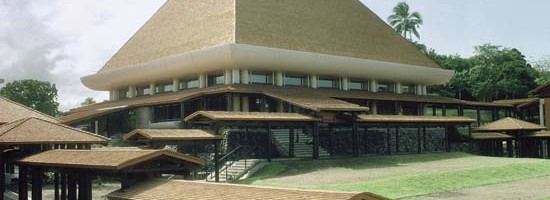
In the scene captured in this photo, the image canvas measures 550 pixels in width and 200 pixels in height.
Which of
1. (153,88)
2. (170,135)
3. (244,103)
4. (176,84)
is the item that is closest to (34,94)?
(153,88)

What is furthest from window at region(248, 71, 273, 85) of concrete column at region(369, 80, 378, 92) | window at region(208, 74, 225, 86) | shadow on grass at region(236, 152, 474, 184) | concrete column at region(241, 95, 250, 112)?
shadow on grass at region(236, 152, 474, 184)

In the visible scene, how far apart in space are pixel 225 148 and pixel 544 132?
26.9 m

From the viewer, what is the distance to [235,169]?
28.3m

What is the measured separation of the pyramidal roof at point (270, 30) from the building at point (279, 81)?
0.38ft

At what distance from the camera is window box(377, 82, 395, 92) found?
1915 inches

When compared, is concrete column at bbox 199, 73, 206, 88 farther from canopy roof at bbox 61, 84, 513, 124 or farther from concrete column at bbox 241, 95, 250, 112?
concrete column at bbox 241, 95, 250, 112

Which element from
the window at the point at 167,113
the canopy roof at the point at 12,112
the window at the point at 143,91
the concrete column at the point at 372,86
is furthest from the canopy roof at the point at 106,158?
the concrete column at the point at 372,86

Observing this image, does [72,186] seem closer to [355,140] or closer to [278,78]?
[355,140]

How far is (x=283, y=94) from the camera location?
1403 inches

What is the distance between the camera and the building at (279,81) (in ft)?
109

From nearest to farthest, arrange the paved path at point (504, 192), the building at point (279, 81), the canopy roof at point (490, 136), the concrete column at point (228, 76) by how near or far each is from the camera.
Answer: the paved path at point (504, 192) < the building at point (279, 81) < the concrete column at point (228, 76) < the canopy roof at point (490, 136)

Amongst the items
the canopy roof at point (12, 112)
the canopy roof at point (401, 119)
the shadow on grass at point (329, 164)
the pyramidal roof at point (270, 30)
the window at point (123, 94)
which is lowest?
the shadow on grass at point (329, 164)

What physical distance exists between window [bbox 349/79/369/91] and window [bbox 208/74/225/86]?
11092mm

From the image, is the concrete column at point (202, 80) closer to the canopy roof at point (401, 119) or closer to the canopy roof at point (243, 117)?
the canopy roof at point (243, 117)
